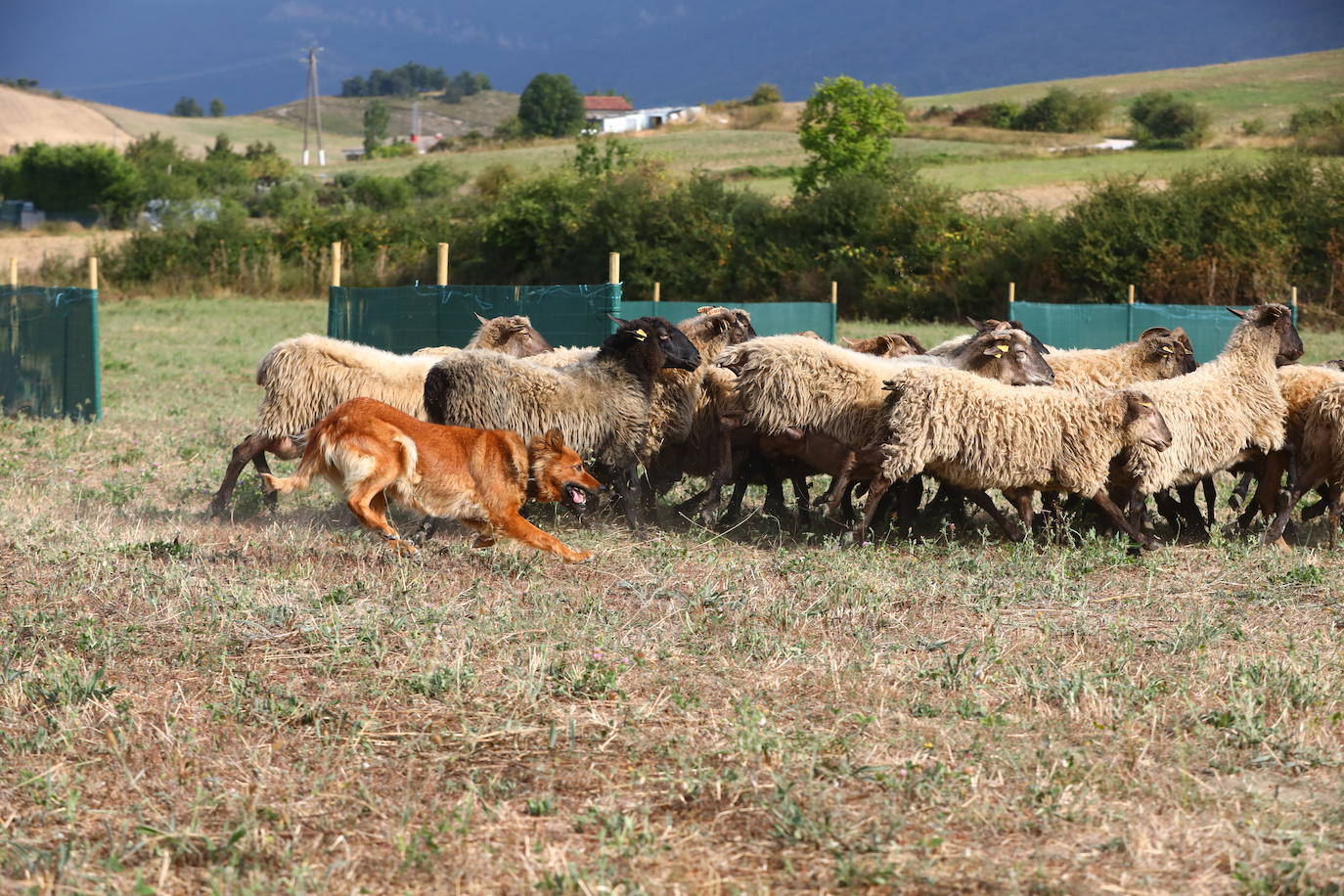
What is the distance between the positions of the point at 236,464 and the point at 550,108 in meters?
102

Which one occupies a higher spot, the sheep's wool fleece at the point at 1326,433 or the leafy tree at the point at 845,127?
the leafy tree at the point at 845,127

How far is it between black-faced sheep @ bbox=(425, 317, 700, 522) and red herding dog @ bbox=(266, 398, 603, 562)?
1025 mm

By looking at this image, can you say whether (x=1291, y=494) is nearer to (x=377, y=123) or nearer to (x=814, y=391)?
(x=814, y=391)

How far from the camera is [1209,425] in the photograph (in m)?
8.07

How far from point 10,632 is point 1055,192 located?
43761 mm

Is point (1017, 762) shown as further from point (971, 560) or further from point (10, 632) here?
point (10, 632)

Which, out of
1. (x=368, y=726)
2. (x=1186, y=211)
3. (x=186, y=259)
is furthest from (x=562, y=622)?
(x=186, y=259)

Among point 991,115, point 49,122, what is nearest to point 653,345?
point 991,115

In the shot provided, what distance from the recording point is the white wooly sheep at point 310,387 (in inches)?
345

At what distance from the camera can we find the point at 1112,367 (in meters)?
9.53

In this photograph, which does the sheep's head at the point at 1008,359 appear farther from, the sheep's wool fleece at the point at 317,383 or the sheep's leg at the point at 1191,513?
the sheep's wool fleece at the point at 317,383

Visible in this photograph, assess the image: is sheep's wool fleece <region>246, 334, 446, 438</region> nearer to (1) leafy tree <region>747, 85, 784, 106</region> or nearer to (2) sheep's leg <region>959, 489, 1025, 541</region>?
(2) sheep's leg <region>959, 489, 1025, 541</region>

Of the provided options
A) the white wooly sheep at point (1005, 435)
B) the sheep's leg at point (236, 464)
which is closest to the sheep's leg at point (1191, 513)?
the white wooly sheep at point (1005, 435)

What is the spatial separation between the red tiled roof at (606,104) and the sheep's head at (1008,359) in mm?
144686
